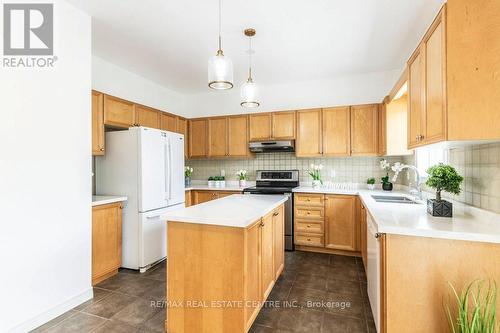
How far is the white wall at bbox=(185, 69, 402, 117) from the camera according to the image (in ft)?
12.5

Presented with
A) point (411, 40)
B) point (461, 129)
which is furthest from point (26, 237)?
point (411, 40)

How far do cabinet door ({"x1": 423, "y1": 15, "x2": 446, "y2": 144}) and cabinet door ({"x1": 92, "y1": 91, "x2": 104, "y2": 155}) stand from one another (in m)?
3.23

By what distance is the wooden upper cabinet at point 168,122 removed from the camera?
13.0 feet

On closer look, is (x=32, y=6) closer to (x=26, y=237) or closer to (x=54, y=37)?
(x=54, y=37)

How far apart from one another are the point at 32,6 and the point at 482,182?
371 centimetres

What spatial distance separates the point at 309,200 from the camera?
360cm

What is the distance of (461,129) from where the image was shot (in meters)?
1.36

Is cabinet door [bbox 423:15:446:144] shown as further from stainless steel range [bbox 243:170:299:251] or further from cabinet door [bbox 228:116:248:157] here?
cabinet door [bbox 228:116:248:157]

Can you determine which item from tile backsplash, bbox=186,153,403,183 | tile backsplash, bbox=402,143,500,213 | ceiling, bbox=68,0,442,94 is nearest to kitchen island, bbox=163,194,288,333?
tile backsplash, bbox=402,143,500,213

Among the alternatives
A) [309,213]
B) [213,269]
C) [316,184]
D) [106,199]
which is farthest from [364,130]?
[106,199]

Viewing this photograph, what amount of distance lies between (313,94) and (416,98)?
2.32 m

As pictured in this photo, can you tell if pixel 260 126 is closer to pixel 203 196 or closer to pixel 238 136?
pixel 238 136

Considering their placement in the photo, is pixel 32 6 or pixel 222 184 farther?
pixel 222 184

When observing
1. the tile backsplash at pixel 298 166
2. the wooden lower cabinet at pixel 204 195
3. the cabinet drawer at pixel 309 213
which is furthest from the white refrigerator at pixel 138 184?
the cabinet drawer at pixel 309 213
